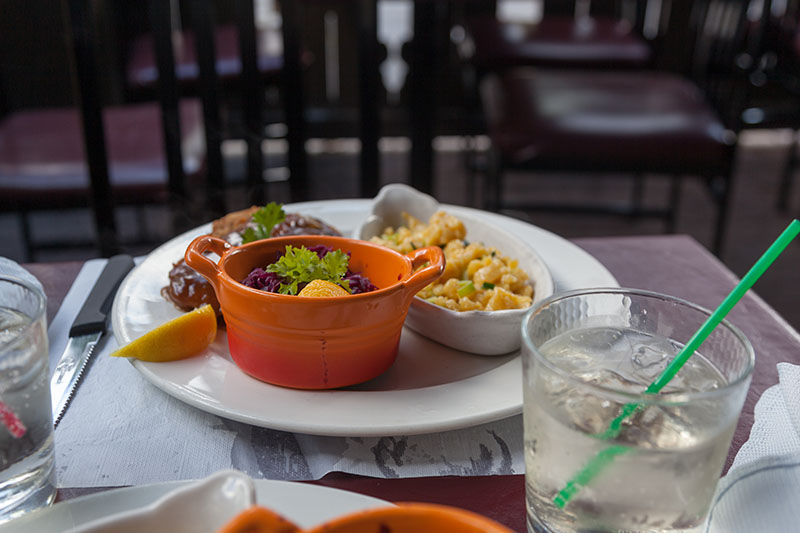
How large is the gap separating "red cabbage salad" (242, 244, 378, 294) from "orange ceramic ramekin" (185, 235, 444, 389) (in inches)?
1.4

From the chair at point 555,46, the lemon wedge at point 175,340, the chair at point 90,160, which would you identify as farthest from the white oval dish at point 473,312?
the chair at point 555,46

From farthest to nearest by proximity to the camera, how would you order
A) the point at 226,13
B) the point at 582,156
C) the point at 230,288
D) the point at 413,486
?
the point at 226,13, the point at 582,156, the point at 230,288, the point at 413,486

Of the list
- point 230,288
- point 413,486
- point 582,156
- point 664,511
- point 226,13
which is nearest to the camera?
point 664,511

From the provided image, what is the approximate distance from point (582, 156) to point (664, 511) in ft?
6.20

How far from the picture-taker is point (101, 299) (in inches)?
42.1

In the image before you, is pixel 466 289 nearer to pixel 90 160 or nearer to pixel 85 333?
pixel 85 333

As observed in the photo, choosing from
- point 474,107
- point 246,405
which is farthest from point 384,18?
point 246,405

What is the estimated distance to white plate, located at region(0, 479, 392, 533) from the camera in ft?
1.94

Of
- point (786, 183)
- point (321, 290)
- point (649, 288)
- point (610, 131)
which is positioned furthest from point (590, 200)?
point (321, 290)

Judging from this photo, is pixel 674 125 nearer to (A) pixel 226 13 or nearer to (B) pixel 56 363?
(B) pixel 56 363

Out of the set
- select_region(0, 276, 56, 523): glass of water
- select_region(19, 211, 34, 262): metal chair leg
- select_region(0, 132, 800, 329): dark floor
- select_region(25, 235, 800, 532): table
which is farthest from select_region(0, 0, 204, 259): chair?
select_region(0, 276, 56, 523): glass of water

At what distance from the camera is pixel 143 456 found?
2.62 feet

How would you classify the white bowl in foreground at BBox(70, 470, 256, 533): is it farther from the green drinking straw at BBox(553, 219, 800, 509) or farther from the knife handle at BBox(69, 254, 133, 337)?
the knife handle at BBox(69, 254, 133, 337)

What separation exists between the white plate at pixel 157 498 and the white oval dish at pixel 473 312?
0.36m
